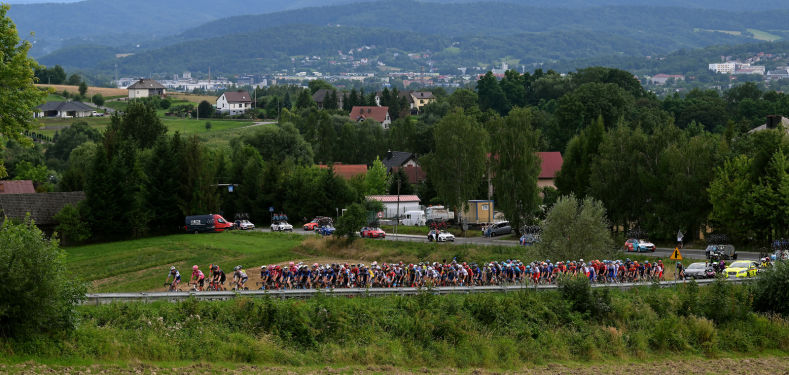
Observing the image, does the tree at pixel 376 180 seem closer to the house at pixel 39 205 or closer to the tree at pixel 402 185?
the tree at pixel 402 185

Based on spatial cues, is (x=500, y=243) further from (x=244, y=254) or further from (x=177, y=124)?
(x=177, y=124)

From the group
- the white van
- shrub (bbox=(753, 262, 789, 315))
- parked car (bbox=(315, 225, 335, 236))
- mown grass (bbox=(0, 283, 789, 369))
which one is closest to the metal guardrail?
mown grass (bbox=(0, 283, 789, 369))

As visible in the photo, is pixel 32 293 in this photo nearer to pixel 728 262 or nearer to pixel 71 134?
pixel 728 262

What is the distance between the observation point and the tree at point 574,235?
52250 mm

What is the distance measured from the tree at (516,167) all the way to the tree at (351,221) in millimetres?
13520

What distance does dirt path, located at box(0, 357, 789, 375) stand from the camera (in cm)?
2780

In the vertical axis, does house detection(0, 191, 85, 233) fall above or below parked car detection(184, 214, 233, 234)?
above

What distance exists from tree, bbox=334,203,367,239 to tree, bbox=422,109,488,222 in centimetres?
1583

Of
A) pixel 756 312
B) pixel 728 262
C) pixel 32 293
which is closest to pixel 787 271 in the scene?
pixel 756 312

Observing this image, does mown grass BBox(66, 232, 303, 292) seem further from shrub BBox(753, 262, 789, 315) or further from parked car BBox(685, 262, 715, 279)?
shrub BBox(753, 262, 789, 315)

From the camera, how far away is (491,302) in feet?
122

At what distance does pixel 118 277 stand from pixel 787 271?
36.3m

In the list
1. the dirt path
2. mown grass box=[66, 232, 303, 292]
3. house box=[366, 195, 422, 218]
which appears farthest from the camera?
house box=[366, 195, 422, 218]

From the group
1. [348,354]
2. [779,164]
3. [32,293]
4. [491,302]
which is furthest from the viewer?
[779,164]
